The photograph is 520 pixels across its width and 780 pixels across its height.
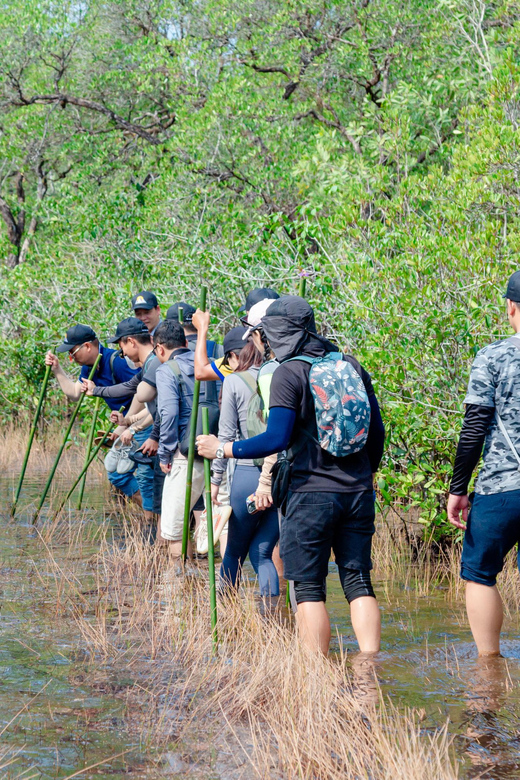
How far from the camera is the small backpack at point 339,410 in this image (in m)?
4.03

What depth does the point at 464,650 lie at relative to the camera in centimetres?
488

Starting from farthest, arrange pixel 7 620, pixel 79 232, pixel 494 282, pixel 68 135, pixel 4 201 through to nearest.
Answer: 1. pixel 4 201
2. pixel 68 135
3. pixel 79 232
4. pixel 494 282
5. pixel 7 620

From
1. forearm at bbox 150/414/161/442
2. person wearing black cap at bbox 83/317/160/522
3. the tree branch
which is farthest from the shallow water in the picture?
the tree branch

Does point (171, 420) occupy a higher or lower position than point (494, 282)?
lower

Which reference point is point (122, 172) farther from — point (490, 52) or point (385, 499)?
point (385, 499)

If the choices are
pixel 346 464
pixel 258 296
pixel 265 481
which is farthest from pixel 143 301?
pixel 346 464

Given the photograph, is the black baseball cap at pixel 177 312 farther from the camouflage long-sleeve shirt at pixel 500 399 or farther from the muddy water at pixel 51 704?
the camouflage long-sleeve shirt at pixel 500 399

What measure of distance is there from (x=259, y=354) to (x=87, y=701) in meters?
2.23

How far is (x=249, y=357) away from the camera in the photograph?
5395mm

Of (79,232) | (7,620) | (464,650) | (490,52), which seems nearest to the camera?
(464,650)

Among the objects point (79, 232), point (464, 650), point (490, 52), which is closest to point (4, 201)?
point (79, 232)

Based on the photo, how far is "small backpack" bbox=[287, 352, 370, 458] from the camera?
4027 mm

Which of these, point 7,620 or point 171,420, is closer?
point 7,620

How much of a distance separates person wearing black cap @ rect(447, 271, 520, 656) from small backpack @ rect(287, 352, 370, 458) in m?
0.50
